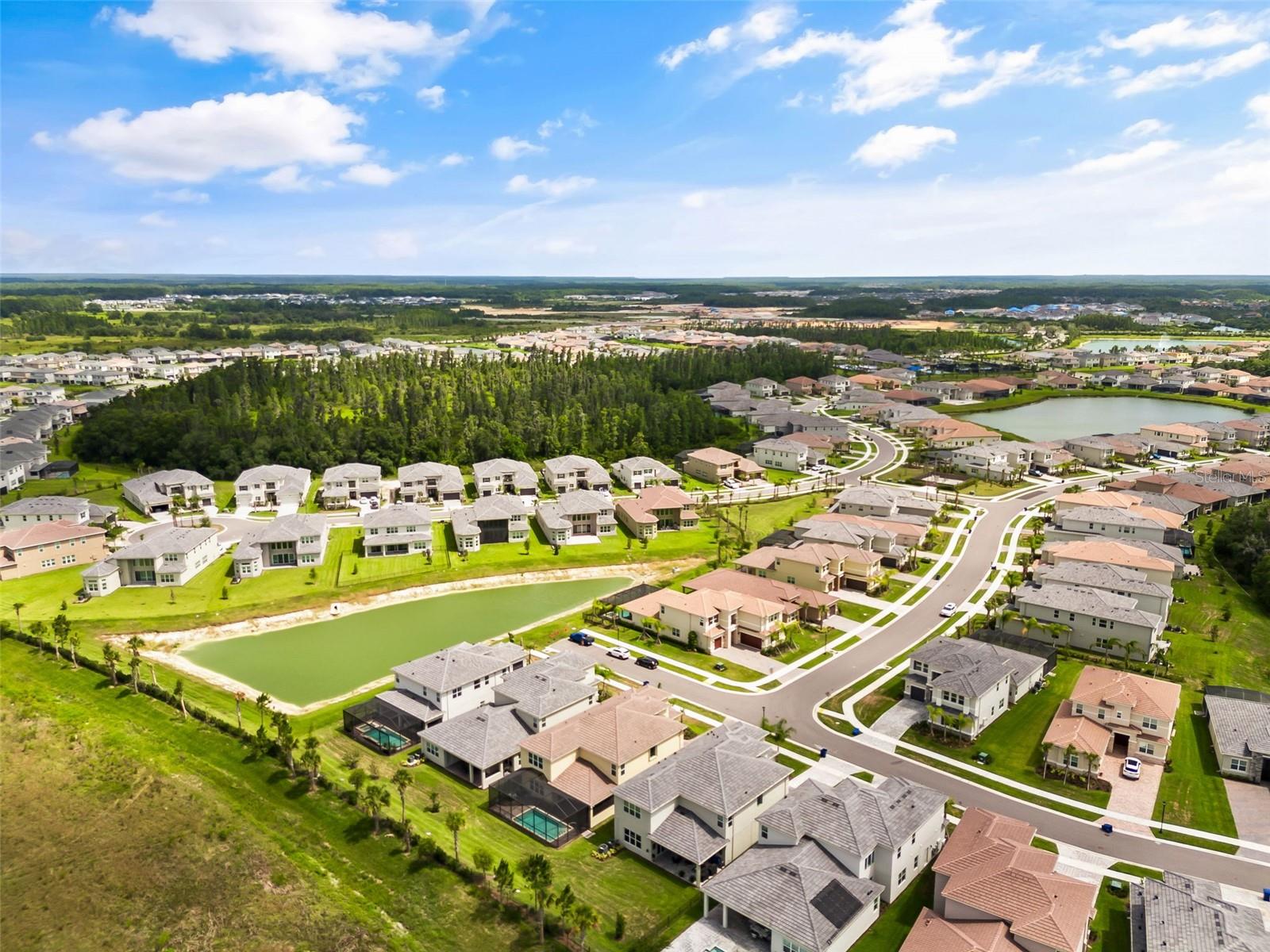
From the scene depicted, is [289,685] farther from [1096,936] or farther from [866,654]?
[1096,936]

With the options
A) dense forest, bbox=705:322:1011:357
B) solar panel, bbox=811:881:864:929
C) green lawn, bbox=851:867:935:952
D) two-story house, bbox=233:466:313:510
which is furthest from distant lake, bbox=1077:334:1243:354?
solar panel, bbox=811:881:864:929

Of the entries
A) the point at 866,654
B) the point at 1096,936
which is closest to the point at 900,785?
the point at 1096,936

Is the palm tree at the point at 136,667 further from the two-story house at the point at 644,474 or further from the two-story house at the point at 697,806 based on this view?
the two-story house at the point at 644,474

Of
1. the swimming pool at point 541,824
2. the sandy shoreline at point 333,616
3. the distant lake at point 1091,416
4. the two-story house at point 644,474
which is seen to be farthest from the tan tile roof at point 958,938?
the distant lake at point 1091,416

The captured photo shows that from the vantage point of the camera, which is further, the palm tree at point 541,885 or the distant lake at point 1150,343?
the distant lake at point 1150,343

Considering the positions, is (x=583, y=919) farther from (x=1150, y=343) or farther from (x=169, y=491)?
(x=1150, y=343)

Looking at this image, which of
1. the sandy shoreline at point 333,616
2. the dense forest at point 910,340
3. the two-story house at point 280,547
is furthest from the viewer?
the dense forest at point 910,340

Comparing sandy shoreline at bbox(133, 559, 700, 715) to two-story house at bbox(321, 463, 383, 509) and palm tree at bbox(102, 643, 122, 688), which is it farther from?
two-story house at bbox(321, 463, 383, 509)
